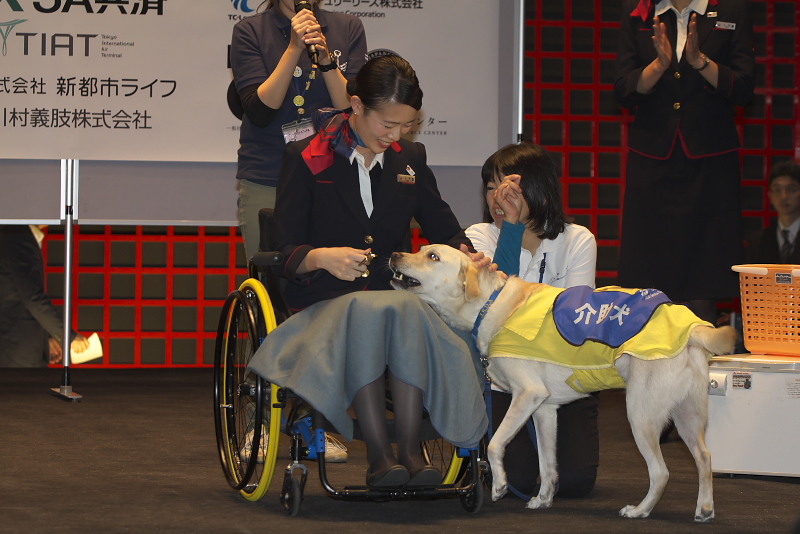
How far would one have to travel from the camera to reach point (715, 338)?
2.45 meters

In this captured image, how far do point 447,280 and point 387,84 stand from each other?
1.81 feet

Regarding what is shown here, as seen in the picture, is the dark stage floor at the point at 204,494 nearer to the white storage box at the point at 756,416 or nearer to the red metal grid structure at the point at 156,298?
the white storage box at the point at 756,416

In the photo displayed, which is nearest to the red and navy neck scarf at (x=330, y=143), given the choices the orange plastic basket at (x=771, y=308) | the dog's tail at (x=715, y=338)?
the dog's tail at (x=715, y=338)

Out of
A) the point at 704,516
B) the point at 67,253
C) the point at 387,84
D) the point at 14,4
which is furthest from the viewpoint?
the point at 67,253

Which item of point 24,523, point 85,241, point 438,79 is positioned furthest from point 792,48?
point 24,523

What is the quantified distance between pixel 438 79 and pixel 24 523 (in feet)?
9.26

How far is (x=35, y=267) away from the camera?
592 cm

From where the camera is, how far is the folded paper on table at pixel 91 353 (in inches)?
237

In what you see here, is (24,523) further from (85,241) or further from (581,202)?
(581,202)

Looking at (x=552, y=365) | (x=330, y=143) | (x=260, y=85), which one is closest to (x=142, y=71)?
(x=260, y=85)

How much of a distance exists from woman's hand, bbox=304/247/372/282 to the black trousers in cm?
85

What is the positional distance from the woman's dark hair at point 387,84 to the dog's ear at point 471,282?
0.47m

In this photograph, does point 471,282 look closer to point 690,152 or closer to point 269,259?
point 269,259

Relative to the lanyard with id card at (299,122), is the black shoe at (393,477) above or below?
below
